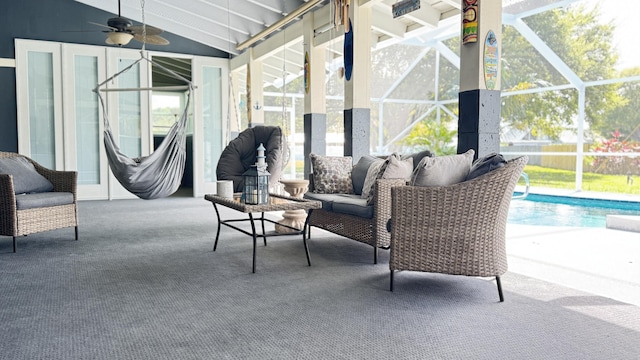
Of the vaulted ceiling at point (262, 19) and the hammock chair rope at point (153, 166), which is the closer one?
the hammock chair rope at point (153, 166)

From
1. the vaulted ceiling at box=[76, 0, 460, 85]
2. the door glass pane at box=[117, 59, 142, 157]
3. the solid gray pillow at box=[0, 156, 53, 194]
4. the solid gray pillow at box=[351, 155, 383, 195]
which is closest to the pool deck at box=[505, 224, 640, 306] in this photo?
the solid gray pillow at box=[351, 155, 383, 195]

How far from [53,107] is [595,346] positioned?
794cm

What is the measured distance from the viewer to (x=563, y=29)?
13.0 m

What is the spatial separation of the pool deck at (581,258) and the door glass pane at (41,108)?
686 cm

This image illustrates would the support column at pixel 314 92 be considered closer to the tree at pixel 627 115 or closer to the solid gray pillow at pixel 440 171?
the solid gray pillow at pixel 440 171

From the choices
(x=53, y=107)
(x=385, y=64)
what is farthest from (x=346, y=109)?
(x=385, y=64)

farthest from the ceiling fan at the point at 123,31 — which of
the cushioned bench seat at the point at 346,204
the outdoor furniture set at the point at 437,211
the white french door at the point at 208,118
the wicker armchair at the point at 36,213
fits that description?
the white french door at the point at 208,118

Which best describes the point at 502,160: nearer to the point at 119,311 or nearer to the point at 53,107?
the point at 119,311

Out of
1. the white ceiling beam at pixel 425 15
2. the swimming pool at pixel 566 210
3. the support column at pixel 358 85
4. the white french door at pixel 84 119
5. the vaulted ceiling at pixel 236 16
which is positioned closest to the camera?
the support column at pixel 358 85

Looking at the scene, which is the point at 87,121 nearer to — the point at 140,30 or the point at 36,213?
the point at 140,30

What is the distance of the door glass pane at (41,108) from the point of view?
293 inches

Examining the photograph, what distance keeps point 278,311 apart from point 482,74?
7.95 ft

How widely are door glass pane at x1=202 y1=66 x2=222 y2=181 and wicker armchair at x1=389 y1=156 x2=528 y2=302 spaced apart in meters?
6.44

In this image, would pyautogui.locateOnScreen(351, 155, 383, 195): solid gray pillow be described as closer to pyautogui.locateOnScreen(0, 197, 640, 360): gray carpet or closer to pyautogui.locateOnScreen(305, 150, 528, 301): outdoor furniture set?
pyautogui.locateOnScreen(0, 197, 640, 360): gray carpet
